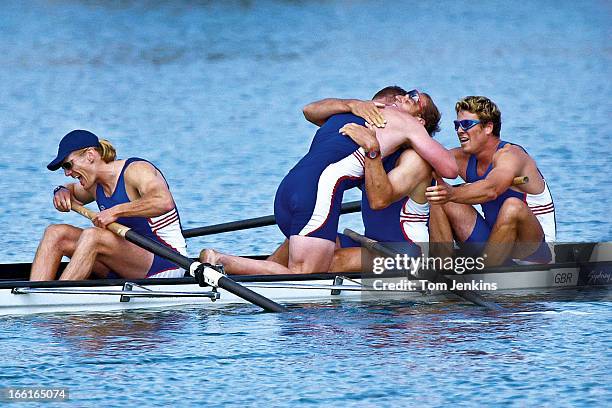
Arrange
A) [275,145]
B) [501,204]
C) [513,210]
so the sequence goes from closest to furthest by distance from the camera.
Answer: [513,210] → [501,204] → [275,145]

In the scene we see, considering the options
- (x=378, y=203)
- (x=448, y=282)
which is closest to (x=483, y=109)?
(x=378, y=203)

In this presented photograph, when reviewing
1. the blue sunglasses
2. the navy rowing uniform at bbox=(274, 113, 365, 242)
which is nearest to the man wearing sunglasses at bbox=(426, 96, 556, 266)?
the blue sunglasses

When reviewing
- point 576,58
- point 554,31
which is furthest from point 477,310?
point 554,31

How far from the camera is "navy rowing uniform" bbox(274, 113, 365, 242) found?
9188 millimetres

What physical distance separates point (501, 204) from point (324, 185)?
1.31 metres

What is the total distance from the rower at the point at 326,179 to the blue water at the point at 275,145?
368mm

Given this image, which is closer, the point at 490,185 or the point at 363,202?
the point at 490,185

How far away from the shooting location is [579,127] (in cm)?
1897

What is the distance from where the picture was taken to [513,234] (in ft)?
31.5

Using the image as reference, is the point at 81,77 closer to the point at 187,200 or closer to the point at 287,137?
the point at 287,137

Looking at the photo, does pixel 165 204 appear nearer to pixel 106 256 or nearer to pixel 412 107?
pixel 106 256

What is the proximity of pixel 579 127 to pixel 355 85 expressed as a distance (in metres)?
4.46

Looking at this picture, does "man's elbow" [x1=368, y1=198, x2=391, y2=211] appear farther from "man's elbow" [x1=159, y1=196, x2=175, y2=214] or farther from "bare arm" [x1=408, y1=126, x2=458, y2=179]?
"man's elbow" [x1=159, y1=196, x2=175, y2=214]

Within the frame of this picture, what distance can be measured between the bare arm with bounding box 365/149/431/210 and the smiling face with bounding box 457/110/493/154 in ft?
1.74
